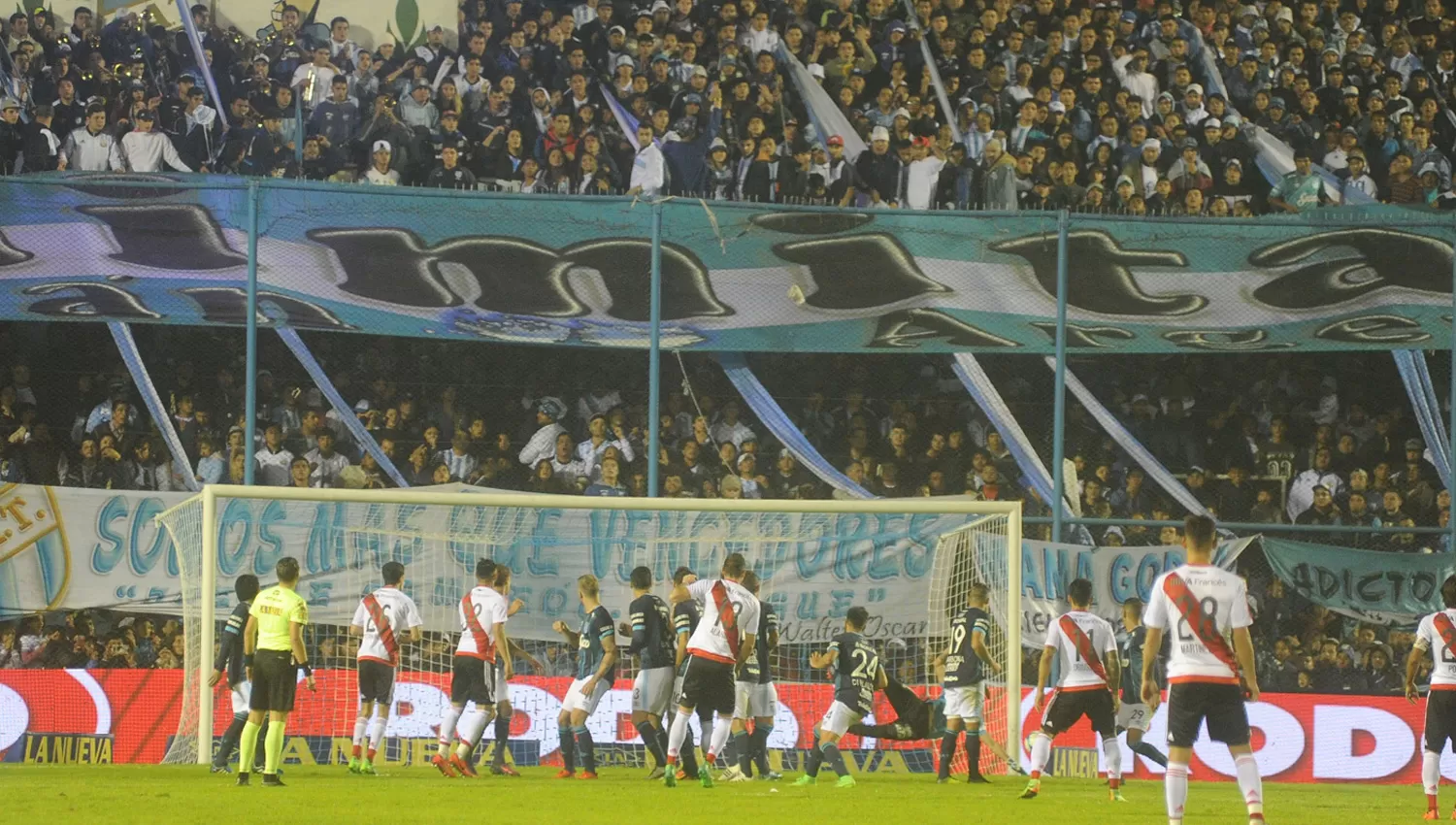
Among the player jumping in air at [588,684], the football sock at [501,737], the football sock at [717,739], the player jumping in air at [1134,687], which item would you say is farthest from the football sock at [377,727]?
the player jumping in air at [1134,687]

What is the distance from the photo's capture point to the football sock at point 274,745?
13.4 metres

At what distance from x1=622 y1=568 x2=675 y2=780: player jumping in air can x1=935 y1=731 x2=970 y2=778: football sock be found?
241 cm

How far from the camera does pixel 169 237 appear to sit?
17.3 m

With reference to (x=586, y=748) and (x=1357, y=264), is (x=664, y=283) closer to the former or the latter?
(x=586, y=748)

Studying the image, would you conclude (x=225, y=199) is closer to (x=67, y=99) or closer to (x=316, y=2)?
(x=67, y=99)

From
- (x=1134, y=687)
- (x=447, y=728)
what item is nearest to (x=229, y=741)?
(x=447, y=728)

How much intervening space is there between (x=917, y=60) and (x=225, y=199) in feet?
30.1

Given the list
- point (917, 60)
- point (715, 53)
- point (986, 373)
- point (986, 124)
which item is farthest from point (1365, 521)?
point (715, 53)

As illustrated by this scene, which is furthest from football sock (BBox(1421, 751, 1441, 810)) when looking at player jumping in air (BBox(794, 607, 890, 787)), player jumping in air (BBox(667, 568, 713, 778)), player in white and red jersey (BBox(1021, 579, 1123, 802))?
player jumping in air (BBox(667, 568, 713, 778))

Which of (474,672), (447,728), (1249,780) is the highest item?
(474,672)

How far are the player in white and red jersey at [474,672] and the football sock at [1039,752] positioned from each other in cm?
430

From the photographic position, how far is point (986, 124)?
21.3 metres

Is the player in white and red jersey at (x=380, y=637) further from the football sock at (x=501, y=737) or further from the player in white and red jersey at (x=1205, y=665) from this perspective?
the player in white and red jersey at (x=1205, y=665)

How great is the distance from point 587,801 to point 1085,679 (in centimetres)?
438
